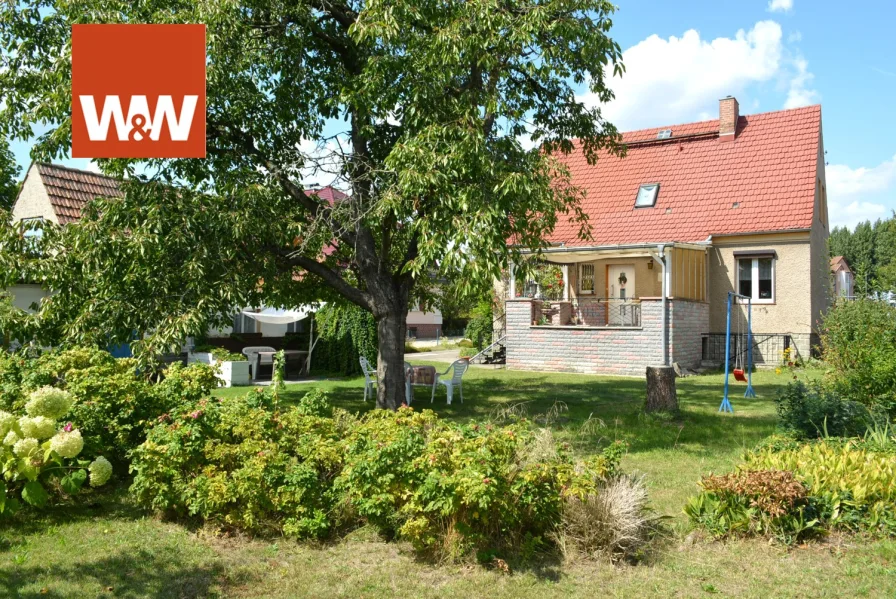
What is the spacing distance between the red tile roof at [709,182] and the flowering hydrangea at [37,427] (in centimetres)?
2005

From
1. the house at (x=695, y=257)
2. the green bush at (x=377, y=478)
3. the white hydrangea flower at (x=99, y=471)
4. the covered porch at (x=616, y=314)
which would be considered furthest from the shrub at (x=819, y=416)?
the house at (x=695, y=257)

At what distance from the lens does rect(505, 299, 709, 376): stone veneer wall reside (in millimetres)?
18953

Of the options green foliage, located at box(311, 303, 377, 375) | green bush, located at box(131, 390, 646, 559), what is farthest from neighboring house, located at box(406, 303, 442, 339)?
green bush, located at box(131, 390, 646, 559)

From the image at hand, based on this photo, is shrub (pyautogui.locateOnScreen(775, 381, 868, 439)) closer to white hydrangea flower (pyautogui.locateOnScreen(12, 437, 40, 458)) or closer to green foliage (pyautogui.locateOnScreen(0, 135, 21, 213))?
white hydrangea flower (pyautogui.locateOnScreen(12, 437, 40, 458))

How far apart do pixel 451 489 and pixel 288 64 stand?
7.90 m

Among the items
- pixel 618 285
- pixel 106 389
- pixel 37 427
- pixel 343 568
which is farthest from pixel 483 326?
pixel 37 427

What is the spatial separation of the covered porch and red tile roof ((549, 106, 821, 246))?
46.9 inches

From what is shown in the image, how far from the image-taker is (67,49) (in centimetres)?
913

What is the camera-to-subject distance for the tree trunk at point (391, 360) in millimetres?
11102

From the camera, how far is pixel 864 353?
10.3m

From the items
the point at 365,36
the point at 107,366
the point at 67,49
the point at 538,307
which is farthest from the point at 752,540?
the point at 538,307

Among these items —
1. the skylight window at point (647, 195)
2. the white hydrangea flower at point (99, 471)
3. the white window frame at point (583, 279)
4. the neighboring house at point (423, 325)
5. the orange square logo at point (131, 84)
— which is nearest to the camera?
the white hydrangea flower at point (99, 471)

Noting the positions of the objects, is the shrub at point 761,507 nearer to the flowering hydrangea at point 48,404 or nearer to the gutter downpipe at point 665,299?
the flowering hydrangea at point 48,404

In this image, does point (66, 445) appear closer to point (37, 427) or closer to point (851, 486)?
point (37, 427)
